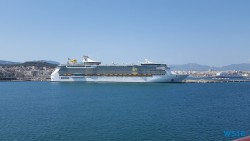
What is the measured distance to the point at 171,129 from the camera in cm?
1722

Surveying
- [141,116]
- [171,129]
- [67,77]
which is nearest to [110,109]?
[141,116]

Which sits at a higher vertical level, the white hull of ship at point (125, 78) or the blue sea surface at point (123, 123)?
the white hull of ship at point (125, 78)

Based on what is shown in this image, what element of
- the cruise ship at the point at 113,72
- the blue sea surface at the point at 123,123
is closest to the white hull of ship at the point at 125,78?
the cruise ship at the point at 113,72

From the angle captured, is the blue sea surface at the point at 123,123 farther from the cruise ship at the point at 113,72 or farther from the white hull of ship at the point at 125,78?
the cruise ship at the point at 113,72

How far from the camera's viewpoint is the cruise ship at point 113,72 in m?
60.7

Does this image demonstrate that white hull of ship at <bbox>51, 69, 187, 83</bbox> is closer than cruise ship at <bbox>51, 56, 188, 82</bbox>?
Yes

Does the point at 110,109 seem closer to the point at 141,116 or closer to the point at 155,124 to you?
the point at 141,116

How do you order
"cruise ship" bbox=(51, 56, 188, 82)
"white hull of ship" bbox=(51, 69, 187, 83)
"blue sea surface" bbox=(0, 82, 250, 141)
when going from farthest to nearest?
"cruise ship" bbox=(51, 56, 188, 82), "white hull of ship" bbox=(51, 69, 187, 83), "blue sea surface" bbox=(0, 82, 250, 141)

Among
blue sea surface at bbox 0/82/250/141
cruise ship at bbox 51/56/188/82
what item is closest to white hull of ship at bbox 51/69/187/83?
cruise ship at bbox 51/56/188/82

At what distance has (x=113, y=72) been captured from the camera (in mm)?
64875

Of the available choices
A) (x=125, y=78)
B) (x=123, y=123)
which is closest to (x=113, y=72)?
(x=125, y=78)

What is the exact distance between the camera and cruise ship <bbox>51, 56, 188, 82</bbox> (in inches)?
2389

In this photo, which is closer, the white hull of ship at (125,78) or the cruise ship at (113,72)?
the white hull of ship at (125,78)

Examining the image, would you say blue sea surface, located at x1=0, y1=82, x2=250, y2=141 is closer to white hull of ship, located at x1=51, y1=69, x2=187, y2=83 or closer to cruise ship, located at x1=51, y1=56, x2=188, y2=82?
white hull of ship, located at x1=51, y1=69, x2=187, y2=83
